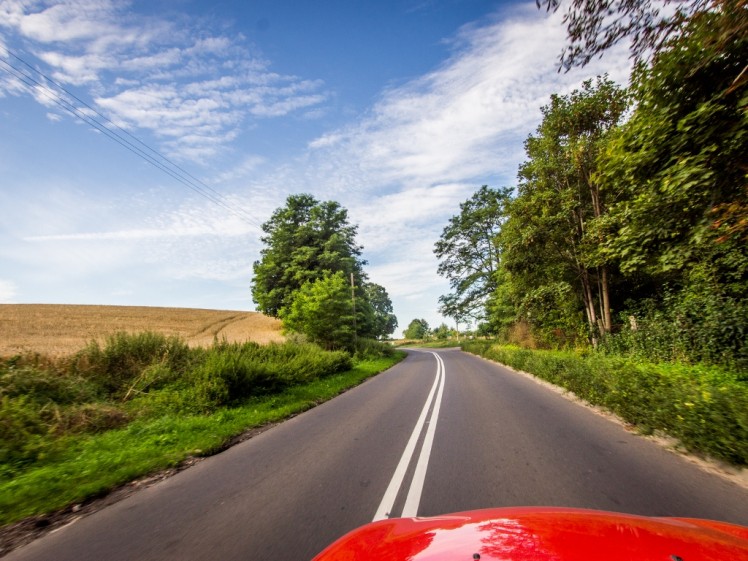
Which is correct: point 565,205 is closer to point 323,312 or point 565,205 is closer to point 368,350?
point 323,312

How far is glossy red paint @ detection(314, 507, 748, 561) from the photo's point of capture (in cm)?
147

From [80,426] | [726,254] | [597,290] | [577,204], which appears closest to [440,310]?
[597,290]

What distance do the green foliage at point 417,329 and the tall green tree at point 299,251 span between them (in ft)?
304

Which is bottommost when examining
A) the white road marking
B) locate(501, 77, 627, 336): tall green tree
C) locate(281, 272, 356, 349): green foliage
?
the white road marking

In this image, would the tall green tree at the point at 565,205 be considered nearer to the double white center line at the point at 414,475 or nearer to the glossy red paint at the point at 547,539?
the double white center line at the point at 414,475

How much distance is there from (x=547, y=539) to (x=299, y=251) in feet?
98.1

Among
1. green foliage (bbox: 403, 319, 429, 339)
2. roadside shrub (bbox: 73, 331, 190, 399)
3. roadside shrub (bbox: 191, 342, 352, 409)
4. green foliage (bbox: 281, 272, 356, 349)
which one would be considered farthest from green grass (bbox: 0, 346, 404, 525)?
green foliage (bbox: 403, 319, 429, 339)

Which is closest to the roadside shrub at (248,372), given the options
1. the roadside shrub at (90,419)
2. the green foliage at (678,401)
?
the roadside shrub at (90,419)

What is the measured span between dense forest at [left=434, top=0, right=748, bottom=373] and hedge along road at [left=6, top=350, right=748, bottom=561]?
12.1ft

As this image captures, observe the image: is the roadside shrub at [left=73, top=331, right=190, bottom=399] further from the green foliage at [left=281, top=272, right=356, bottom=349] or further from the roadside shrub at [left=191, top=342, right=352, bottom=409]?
the green foliage at [left=281, top=272, right=356, bottom=349]

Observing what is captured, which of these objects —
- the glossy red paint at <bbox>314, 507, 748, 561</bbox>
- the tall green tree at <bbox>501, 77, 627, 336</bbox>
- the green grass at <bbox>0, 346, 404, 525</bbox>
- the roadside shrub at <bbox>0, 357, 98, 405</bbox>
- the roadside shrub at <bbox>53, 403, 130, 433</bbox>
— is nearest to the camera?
the glossy red paint at <bbox>314, 507, 748, 561</bbox>

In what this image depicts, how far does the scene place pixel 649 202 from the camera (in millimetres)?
7836

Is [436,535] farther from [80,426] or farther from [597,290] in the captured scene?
[597,290]

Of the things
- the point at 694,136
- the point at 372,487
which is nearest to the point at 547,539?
the point at 372,487
